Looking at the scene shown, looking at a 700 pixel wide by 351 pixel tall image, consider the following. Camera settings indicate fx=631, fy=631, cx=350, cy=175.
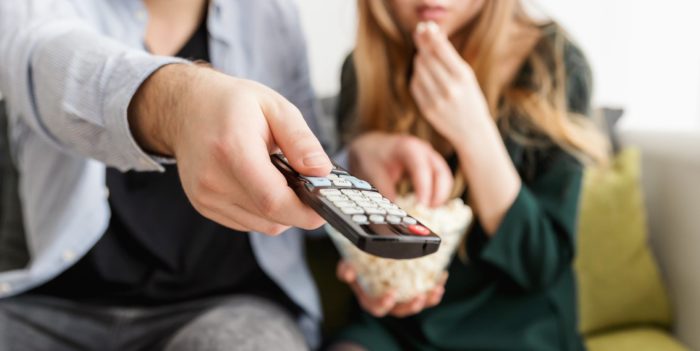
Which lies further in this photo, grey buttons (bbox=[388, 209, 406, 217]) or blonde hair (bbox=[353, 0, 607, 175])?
blonde hair (bbox=[353, 0, 607, 175])

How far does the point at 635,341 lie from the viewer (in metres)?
0.98

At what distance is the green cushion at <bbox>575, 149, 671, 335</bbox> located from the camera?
103 centimetres

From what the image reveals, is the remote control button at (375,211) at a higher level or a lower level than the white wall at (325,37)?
higher

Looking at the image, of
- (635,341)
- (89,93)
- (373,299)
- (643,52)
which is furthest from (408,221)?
(643,52)

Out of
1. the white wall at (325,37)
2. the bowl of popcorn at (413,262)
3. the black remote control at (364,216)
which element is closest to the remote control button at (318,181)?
the black remote control at (364,216)

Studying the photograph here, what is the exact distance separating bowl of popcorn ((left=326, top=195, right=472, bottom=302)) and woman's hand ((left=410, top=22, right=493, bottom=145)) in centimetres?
11

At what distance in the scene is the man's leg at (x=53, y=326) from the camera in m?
0.76

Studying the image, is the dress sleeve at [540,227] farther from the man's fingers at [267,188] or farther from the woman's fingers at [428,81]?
the man's fingers at [267,188]

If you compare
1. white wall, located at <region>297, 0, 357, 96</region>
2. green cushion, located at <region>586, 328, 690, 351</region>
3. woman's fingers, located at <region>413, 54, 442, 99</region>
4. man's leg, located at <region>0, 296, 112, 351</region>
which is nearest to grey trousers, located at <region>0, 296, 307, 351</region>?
man's leg, located at <region>0, 296, 112, 351</region>

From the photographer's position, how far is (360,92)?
97 centimetres

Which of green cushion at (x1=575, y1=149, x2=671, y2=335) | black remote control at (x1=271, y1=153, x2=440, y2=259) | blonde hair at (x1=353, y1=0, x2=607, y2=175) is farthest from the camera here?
green cushion at (x1=575, y1=149, x2=671, y2=335)

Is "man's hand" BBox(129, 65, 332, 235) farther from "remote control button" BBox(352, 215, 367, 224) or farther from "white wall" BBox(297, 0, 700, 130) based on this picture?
"white wall" BBox(297, 0, 700, 130)

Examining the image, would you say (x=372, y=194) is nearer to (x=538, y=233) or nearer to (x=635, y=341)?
(x=538, y=233)

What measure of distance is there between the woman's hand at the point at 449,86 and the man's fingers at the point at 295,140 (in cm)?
42
